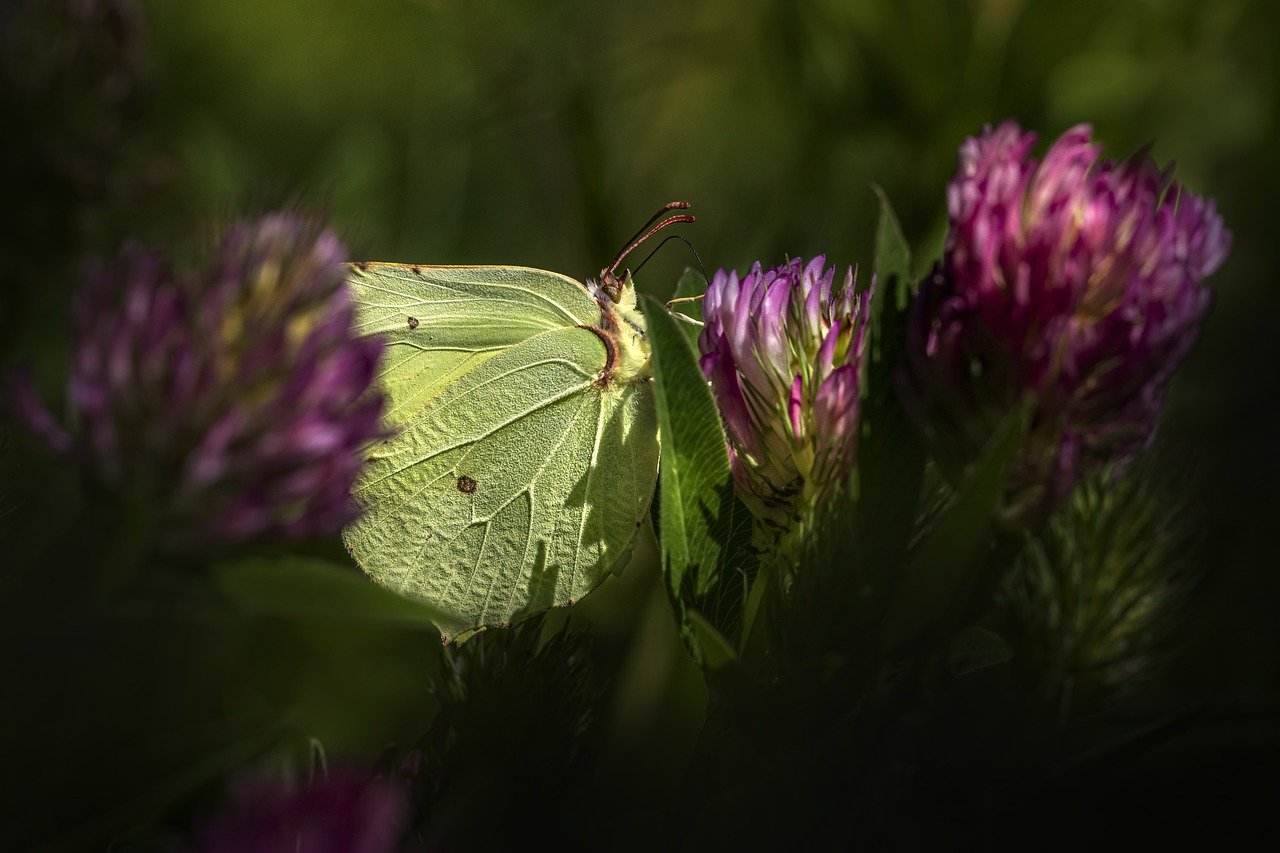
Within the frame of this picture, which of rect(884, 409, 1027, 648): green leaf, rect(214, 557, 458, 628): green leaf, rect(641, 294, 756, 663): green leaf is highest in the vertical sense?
rect(641, 294, 756, 663): green leaf

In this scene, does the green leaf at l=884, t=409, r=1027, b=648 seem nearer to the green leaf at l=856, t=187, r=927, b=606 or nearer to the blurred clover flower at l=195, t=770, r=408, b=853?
the green leaf at l=856, t=187, r=927, b=606

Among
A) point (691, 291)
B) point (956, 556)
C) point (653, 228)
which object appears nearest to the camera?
point (956, 556)

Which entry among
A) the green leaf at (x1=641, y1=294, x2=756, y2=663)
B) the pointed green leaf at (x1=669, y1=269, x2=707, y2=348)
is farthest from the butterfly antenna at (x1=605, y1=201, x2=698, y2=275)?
the green leaf at (x1=641, y1=294, x2=756, y2=663)

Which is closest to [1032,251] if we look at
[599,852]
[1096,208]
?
[1096,208]

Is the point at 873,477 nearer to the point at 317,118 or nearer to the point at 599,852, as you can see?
the point at 599,852

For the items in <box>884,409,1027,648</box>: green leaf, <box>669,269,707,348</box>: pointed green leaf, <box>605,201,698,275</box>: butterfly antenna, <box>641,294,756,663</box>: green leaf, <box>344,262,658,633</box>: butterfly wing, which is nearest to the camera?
<box>884,409,1027,648</box>: green leaf

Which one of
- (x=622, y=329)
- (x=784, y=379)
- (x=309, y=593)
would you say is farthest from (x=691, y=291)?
(x=309, y=593)

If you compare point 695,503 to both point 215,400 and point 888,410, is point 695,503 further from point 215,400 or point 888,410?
point 215,400
